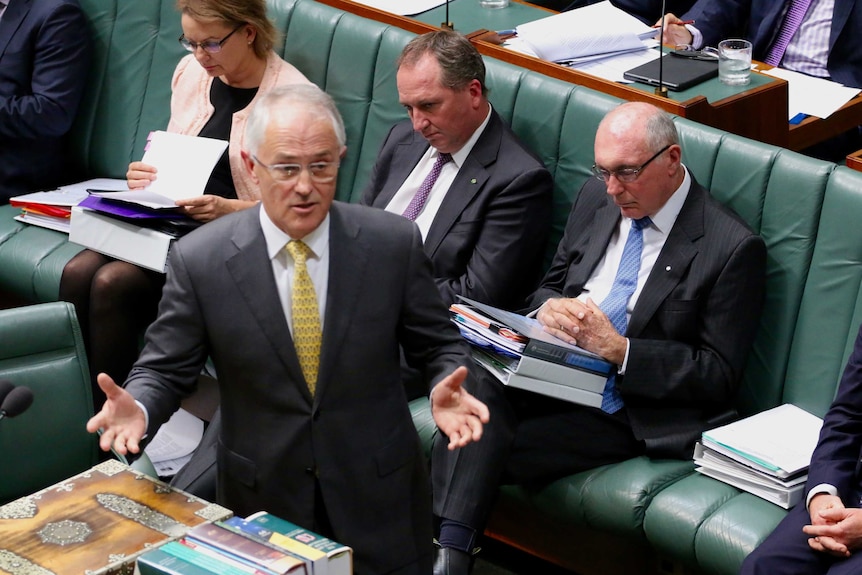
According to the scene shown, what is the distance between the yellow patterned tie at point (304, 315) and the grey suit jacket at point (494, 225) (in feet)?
3.66

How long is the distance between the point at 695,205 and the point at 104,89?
2.40 metres

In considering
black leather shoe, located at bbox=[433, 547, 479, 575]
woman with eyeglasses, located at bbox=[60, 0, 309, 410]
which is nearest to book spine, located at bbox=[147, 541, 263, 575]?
black leather shoe, located at bbox=[433, 547, 479, 575]

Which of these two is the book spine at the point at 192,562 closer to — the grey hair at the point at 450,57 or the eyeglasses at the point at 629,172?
the eyeglasses at the point at 629,172

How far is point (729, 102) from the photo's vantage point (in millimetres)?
3594

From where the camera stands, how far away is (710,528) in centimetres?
284

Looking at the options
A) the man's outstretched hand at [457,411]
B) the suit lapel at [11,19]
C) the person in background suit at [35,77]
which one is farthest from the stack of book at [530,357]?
the suit lapel at [11,19]

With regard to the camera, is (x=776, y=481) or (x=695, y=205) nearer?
(x=776, y=481)

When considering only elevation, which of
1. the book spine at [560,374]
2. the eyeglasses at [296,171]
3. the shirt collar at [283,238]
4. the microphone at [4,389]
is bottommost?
the book spine at [560,374]

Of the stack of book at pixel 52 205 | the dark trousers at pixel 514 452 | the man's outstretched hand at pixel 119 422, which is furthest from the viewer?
the stack of book at pixel 52 205

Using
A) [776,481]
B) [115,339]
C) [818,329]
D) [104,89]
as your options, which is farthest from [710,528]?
[104,89]

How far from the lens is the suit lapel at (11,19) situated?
4.45 meters

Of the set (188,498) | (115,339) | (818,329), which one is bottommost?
(115,339)

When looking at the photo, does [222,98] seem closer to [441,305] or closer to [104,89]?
[104,89]

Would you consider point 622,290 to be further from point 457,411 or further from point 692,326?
point 457,411
